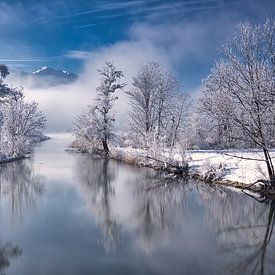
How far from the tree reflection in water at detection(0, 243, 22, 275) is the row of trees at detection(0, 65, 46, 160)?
1043 inches

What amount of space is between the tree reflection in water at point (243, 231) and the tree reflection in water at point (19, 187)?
286 inches

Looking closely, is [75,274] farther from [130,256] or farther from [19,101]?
[19,101]

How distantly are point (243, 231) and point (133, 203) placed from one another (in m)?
5.92

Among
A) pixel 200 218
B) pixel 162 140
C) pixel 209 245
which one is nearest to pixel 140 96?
pixel 162 140

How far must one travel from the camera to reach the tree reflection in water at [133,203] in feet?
42.6

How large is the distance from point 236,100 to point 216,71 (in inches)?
88.4

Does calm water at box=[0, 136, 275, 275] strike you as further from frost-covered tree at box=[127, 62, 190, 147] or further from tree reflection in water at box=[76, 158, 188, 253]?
frost-covered tree at box=[127, 62, 190, 147]

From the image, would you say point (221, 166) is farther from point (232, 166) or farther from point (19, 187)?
point (19, 187)

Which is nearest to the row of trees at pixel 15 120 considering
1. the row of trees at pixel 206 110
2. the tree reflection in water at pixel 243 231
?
the row of trees at pixel 206 110

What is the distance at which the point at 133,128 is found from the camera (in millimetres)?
41344

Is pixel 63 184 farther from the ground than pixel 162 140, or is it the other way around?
pixel 162 140

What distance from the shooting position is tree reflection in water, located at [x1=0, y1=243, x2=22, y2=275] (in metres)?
9.74

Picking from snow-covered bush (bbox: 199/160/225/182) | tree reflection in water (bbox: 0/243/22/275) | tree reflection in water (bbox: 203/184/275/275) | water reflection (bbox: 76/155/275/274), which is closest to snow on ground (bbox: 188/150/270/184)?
snow-covered bush (bbox: 199/160/225/182)

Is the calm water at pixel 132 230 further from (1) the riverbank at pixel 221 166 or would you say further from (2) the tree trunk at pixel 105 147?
(2) the tree trunk at pixel 105 147
